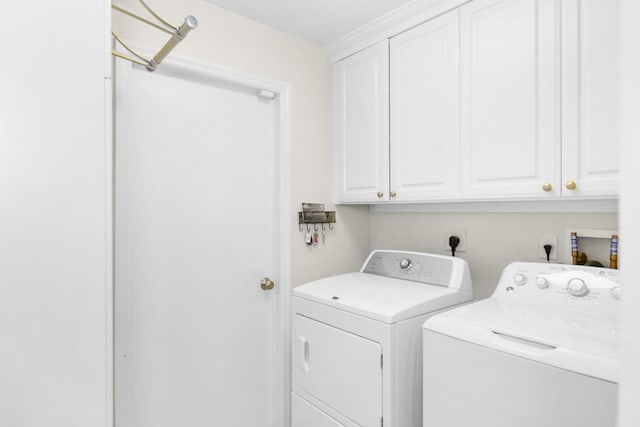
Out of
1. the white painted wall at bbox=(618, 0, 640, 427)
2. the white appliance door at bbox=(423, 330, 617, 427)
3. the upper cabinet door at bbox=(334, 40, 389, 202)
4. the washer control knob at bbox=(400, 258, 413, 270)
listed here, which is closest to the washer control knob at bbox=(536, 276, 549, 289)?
the white appliance door at bbox=(423, 330, 617, 427)

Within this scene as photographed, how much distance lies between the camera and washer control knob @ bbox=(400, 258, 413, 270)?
1.93 m

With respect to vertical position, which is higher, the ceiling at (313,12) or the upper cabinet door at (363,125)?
the ceiling at (313,12)

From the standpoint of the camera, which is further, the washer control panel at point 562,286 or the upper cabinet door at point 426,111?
the upper cabinet door at point 426,111

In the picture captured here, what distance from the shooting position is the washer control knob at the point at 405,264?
1928 millimetres

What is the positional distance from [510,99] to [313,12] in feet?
3.55

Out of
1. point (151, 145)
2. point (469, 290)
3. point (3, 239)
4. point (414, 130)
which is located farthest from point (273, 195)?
point (3, 239)

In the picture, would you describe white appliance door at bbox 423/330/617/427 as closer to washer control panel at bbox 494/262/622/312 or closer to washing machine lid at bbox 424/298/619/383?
washing machine lid at bbox 424/298/619/383

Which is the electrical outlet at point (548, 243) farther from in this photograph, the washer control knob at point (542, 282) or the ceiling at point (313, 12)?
the ceiling at point (313, 12)

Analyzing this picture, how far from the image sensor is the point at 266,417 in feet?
6.73

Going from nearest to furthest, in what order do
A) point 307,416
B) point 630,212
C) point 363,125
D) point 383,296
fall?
1. point 630,212
2. point 383,296
3. point 307,416
4. point 363,125

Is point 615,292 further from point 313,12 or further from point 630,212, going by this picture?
point 313,12

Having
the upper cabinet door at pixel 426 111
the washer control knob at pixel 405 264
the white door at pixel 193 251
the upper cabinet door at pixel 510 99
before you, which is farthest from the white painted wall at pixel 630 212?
the white door at pixel 193 251

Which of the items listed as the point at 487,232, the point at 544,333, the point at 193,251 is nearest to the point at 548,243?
the point at 487,232

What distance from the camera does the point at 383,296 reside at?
5.21ft
